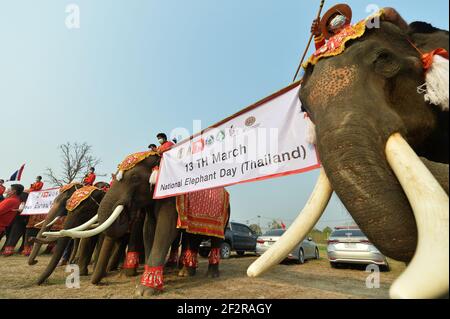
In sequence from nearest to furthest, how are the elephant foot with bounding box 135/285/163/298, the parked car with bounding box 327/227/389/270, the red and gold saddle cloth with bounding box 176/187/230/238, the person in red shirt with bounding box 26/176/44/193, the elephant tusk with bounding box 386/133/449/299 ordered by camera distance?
the elephant tusk with bounding box 386/133/449/299, the elephant foot with bounding box 135/285/163/298, the red and gold saddle cloth with bounding box 176/187/230/238, the parked car with bounding box 327/227/389/270, the person in red shirt with bounding box 26/176/44/193

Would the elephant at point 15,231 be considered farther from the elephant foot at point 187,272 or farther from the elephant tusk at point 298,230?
the elephant tusk at point 298,230

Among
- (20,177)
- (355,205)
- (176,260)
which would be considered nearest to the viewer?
(355,205)

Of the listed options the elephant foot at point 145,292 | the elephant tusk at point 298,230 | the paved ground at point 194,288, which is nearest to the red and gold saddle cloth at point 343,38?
the elephant tusk at point 298,230

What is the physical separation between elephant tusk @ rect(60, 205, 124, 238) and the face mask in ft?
14.4

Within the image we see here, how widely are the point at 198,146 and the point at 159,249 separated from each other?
1.91 metres

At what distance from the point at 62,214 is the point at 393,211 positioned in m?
7.89

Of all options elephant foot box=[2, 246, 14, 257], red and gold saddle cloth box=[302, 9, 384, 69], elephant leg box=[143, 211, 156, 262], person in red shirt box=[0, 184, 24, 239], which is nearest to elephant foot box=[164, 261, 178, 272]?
elephant leg box=[143, 211, 156, 262]

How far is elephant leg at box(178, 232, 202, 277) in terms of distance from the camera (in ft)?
22.2

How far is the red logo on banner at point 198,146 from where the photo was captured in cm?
466

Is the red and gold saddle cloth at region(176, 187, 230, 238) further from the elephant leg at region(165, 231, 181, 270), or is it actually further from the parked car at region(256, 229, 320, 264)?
the parked car at region(256, 229, 320, 264)
